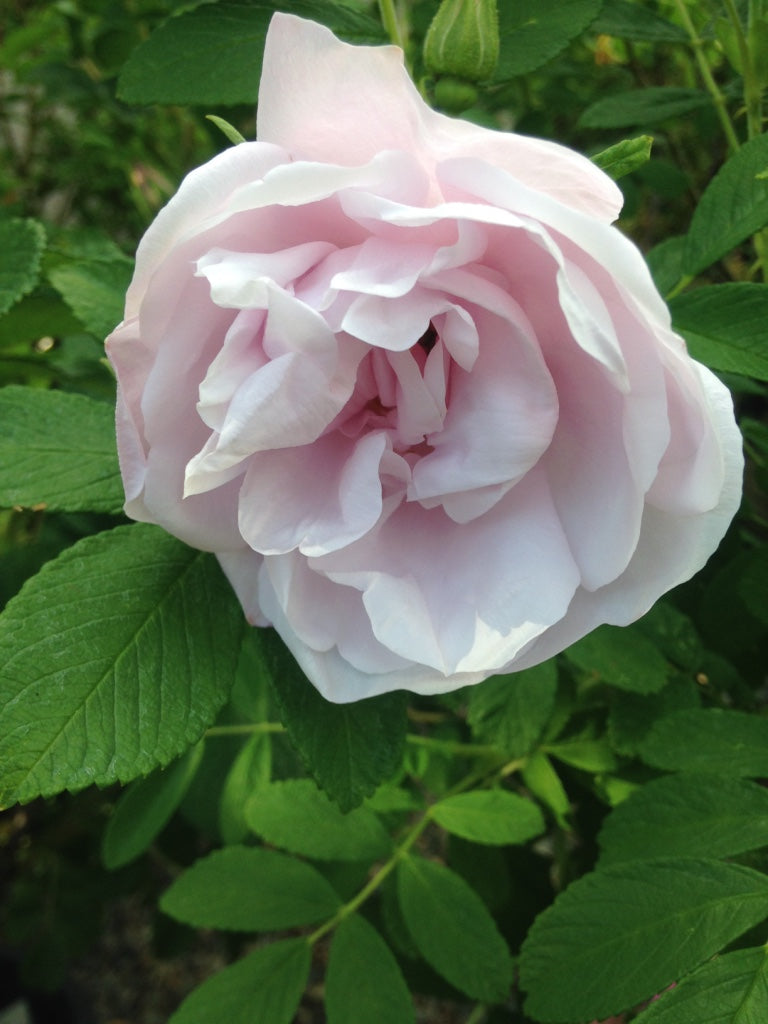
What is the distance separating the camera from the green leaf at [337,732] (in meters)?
0.40

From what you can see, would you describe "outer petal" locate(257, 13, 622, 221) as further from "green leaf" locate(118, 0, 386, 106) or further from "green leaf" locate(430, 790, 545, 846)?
"green leaf" locate(430, 790, 545, 846)

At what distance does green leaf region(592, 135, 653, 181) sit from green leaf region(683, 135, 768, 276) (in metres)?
0.12

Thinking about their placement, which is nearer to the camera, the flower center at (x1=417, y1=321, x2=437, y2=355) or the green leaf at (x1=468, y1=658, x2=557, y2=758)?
the flower center at (x1=417, y1=321, x2=437, y2=355)

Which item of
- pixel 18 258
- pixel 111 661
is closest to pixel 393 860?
pixel 111 661

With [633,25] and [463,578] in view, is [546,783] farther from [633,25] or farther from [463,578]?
[633,25]

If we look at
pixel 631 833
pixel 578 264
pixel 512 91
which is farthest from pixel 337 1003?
pixel 512 91

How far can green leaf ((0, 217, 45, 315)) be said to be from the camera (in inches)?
19.3

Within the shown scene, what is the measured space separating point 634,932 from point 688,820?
0.23 ft

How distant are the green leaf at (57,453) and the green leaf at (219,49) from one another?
0.60 feet

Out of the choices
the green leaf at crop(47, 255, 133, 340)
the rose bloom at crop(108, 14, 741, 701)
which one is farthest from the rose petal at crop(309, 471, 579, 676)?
the green leaf at crop(47, 255, 133, 340)

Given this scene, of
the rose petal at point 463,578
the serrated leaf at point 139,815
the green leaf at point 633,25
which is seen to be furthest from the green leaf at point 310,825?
the green leaf at point 633,25

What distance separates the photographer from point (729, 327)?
1.46 feet

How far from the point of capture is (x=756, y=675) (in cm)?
74

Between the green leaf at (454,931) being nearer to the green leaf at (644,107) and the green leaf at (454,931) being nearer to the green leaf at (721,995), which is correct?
the green leaf at (721,995)
